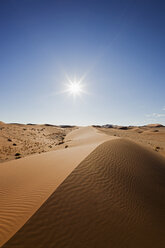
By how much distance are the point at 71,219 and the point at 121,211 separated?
5.01 ft

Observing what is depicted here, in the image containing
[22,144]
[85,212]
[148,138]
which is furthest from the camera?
[148,138]

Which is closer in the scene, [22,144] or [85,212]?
[85,212]

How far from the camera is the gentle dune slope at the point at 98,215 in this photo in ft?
8.70

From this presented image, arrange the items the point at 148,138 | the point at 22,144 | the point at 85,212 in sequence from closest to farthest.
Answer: the point at 85,212, the point at 22,144, the point at 148,138

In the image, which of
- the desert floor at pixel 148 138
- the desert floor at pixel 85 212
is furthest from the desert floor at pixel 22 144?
the desert floor at pixel 148 138

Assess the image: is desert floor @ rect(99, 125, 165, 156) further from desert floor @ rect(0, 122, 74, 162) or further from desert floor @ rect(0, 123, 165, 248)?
desert floor @ rect(0, 122, 74, 162)

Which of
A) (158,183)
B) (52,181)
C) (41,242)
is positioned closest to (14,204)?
(52,181)

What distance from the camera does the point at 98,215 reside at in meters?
3.28

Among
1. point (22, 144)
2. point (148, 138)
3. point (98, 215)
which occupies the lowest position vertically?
point (22, 144)

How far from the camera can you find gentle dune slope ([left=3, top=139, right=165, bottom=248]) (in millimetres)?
2650

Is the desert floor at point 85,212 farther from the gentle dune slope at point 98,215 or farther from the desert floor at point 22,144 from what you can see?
the desert floor at point 22,144

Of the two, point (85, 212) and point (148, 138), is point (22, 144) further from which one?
point (148, 138)

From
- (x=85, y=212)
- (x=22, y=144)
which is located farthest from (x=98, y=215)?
(x=22, y=144)

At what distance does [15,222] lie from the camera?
294 cm
